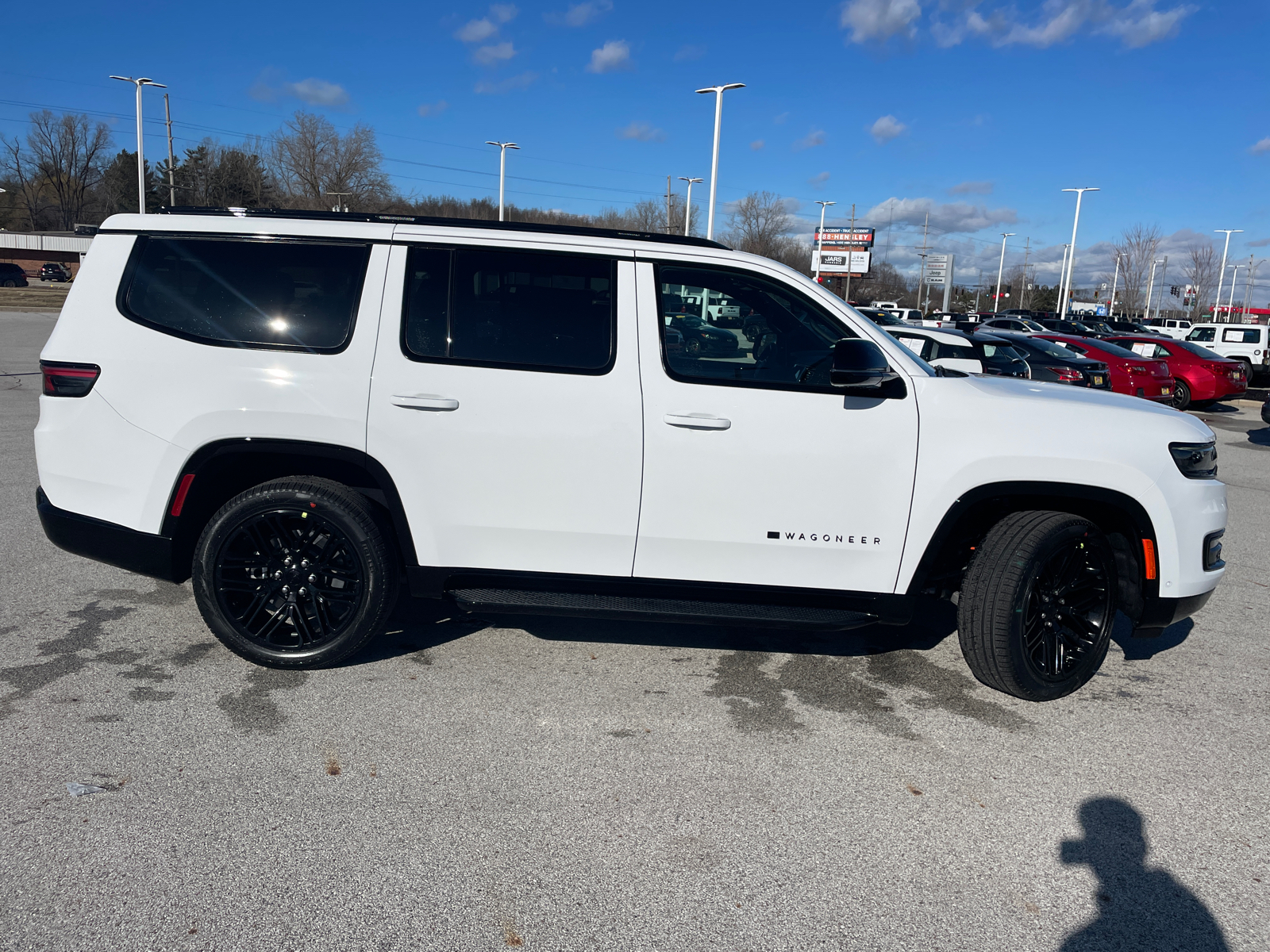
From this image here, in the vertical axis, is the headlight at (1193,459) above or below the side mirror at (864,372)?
below

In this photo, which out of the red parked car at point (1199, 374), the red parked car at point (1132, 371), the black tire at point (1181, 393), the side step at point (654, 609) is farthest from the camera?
the black tire at point (1181, 393)

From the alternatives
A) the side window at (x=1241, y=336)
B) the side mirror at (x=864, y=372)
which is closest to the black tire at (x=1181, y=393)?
the side window at (x=1241, y=336)

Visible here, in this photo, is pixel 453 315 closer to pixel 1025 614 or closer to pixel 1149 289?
pixel 1025 614

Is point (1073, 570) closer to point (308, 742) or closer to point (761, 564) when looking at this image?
point (761, 564)

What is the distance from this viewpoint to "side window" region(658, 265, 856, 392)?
3936 millimetres

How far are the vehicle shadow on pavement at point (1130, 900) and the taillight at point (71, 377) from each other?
4.33m

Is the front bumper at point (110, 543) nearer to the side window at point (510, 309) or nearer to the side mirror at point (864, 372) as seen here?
the side window at point (510, 309)

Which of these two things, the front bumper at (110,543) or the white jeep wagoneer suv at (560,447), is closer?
the white jeep wagoneer suv at (560,447)

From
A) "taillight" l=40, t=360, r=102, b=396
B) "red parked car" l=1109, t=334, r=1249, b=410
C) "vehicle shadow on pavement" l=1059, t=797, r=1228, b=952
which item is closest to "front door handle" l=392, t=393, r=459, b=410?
"taillight" l=40, t=360, r=102, b=396

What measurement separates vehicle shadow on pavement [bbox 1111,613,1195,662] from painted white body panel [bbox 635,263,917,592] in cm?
197

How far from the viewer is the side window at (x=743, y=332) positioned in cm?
394

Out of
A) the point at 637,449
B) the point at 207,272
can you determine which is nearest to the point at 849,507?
the point at 637,449

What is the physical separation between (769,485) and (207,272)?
2702 mm

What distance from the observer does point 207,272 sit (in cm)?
405
